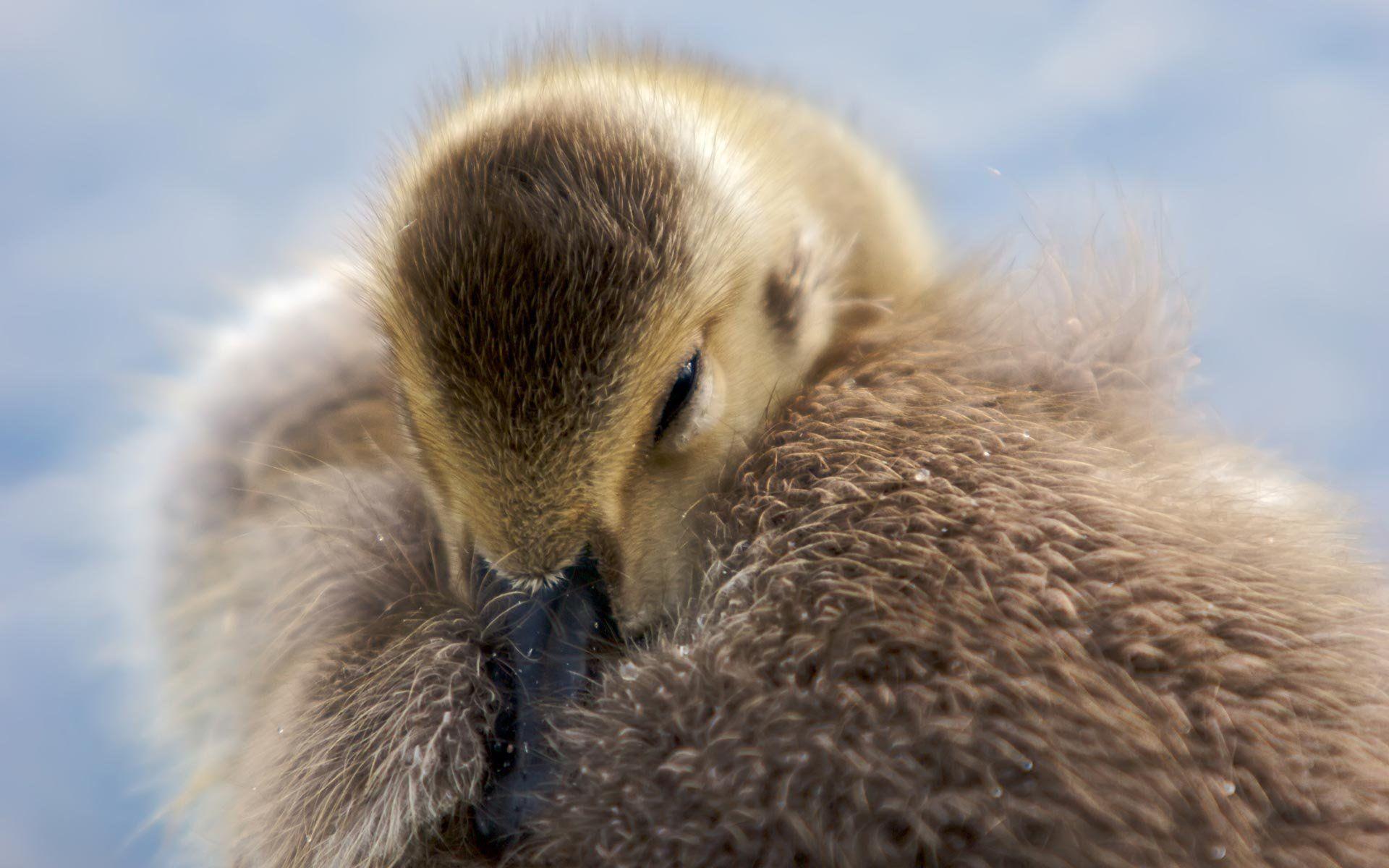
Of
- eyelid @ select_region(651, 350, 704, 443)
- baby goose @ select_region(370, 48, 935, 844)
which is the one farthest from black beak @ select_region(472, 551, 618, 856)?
eyelid @ select_region(651, 350, 704, 443)

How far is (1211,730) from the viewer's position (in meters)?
0.56

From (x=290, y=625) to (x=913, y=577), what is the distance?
496 millimetres

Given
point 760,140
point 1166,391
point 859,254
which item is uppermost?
point 760,140

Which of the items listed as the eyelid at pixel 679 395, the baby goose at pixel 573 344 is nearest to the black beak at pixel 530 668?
the baby goose at pixel 573 344

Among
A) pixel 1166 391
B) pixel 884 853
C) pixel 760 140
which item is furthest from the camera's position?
pixel 760 140

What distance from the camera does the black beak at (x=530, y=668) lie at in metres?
0.68

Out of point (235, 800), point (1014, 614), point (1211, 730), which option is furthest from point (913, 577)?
point (235, 800)

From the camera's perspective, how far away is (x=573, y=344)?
70cm

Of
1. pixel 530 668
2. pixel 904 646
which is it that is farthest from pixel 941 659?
pixel 530 668

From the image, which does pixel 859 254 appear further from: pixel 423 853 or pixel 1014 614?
pixel 423 853

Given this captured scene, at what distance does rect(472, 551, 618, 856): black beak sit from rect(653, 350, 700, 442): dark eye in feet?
0.36

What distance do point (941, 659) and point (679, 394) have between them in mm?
287

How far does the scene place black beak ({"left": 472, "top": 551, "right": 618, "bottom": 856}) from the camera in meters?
0.68

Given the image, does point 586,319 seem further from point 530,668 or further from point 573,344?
point 530,668
